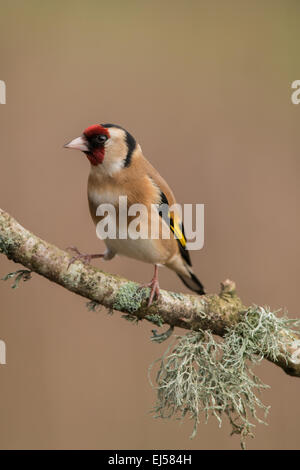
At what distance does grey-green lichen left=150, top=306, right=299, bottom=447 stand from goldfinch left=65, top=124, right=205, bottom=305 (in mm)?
216

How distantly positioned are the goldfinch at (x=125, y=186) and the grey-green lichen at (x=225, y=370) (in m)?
0.22

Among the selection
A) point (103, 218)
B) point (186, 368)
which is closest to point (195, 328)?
point (186, 368)

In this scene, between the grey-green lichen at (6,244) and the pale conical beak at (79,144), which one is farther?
the pale conical beak at (79,144)

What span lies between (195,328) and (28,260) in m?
0.43

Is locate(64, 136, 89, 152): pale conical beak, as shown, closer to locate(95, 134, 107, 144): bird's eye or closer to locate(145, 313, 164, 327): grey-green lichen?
locate(95, 134, 107, 144): bird's eye

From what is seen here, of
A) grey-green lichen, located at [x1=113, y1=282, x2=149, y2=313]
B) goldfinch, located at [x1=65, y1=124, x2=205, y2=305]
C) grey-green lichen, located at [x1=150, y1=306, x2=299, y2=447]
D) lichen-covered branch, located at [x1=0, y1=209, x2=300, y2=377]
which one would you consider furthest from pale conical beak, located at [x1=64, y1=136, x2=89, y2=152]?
grey-green lichen, located at [x1=150, y1=306, x2=299, y2=447]

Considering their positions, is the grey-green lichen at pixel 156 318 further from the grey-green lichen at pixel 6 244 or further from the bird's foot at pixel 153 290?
the grey-green lichen at pixel 6 244

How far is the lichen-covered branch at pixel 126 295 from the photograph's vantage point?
125 centimetres

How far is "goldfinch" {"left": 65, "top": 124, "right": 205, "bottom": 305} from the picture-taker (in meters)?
1.47

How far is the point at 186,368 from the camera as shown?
1.39 m

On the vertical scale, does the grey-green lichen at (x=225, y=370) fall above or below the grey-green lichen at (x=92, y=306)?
below

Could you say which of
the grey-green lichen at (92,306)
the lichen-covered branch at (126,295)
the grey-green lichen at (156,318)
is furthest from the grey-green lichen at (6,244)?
the grey-green lichen at (156,318)

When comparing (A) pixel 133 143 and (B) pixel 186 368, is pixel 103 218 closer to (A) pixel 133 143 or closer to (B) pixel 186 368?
(A) pixel 133 143

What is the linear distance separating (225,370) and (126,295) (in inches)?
11.6
